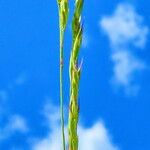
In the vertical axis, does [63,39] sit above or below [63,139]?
above

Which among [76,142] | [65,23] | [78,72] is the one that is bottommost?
[76,142]

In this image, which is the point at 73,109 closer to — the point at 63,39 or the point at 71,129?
the point at 71,129

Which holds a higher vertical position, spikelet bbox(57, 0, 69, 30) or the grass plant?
spikelet bbox(57, 0, 69, 30)

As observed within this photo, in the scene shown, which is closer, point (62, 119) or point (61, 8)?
point (62, 119)

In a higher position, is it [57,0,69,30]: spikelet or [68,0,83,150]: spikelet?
[57,0,69,30]: spikelet

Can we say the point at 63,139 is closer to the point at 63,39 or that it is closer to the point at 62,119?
the point at 62,119

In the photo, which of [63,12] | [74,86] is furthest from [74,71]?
[63,12]

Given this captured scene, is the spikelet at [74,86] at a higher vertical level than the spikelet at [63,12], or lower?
lower

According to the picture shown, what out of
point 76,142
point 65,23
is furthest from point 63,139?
point 65,23

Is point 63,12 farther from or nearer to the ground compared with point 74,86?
farther from the ground

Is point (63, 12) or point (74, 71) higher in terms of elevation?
point (63, 12)

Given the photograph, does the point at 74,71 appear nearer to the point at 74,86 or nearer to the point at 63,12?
the point at 74,86
